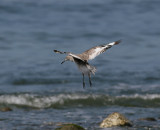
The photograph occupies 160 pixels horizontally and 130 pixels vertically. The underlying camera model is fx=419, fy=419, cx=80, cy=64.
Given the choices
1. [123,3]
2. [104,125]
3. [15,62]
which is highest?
[123,3]

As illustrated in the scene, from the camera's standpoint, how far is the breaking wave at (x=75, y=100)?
1048cm

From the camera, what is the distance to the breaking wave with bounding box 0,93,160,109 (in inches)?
412

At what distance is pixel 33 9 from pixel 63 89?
34.2ft

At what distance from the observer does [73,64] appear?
14.3 metres

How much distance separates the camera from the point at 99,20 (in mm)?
20281

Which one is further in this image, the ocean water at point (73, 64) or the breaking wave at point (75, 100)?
the breaking wave at point (75, 100)

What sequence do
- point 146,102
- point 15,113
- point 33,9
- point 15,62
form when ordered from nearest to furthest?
point 15,113 → point 146,102 → point 15,62 → point 33,9

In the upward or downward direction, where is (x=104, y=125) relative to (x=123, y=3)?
downward

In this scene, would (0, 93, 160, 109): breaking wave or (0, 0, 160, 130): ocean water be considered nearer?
(0, 0, 160, 130): ocean water

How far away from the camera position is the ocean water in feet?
31.5

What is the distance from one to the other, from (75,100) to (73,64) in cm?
364

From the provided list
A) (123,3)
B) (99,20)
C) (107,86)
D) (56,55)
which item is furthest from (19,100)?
(123,3)

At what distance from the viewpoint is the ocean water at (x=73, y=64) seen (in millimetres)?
9594

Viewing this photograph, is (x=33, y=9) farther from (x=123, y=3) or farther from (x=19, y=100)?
(x=19, y=100)
